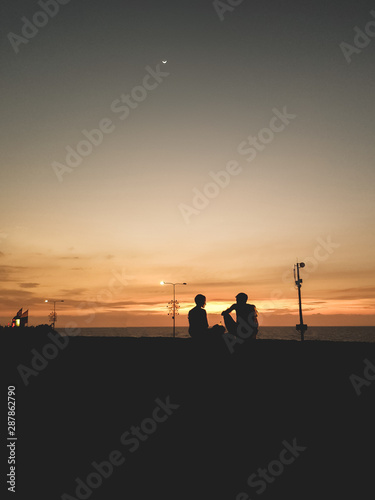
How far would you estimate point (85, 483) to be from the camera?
14.2 feet

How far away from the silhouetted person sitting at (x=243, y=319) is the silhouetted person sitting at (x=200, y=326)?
974 mm

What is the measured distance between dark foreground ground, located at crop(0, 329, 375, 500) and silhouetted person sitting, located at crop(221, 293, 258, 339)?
515mm

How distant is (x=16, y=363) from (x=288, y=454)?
1132 centimetres

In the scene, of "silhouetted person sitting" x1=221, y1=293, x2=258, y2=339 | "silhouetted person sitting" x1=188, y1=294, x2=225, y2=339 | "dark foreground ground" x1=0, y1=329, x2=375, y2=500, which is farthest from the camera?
"silhouetted person sitting" x1=188, y1=294, x2=225, y2=339

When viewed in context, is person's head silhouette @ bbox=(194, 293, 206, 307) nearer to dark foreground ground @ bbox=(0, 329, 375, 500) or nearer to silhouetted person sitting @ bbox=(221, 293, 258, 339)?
silhouetted person sitting @ bbox=(221, 293, 258, 339)

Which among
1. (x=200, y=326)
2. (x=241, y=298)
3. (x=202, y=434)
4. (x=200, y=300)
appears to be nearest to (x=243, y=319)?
(x=241, y=298)

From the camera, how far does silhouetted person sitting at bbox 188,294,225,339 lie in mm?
9391

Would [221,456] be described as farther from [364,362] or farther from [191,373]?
[364,362]

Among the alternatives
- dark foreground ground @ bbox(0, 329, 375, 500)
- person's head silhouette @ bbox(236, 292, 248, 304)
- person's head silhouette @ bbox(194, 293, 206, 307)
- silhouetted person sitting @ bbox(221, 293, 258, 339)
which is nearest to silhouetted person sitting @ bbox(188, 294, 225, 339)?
person's head silhouette @ bbox(194, 293, 206, 307)

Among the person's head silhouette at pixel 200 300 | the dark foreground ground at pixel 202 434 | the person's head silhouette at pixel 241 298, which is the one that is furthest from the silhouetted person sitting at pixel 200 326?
the person's head silhouette at pixel 241 298

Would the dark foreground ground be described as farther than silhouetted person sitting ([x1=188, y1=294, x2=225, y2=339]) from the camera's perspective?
No

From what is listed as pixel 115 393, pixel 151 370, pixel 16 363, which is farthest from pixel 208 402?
pixel 16 363

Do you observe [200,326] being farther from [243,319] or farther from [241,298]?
[241,298]

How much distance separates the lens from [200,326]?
9492 millimetres
